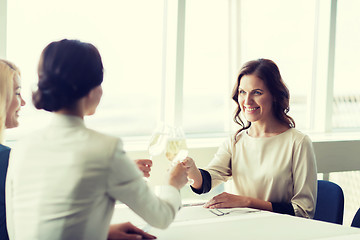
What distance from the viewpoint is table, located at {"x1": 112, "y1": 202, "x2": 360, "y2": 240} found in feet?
4.68

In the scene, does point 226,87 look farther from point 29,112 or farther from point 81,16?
point 29,112

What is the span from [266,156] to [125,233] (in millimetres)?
1098

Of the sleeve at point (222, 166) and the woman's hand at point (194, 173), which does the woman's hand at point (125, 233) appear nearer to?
the woman's hand at point (194, 173)

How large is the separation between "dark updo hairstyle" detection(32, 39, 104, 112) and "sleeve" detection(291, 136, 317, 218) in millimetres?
1333

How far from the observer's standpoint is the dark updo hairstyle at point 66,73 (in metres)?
0.99

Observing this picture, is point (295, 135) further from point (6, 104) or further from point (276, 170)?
point (6, 104)

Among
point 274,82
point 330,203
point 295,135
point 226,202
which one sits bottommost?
point 330,203

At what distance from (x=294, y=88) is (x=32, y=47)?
2416mm

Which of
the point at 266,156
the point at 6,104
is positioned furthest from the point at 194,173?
the point at 6,104

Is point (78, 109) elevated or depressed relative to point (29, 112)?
elevated

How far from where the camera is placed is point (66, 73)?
991 mm

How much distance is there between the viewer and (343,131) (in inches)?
157

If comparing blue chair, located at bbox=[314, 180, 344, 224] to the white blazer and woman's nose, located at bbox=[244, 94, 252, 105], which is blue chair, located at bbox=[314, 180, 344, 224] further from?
the white blazer

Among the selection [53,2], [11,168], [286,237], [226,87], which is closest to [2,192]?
[11,168]
